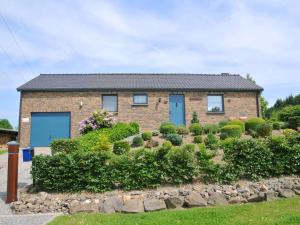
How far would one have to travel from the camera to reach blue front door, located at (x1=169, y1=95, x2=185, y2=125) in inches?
837

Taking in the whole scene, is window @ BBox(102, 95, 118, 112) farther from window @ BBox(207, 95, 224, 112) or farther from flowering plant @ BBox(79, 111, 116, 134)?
window @ BBox(207, 95, 224, 112)

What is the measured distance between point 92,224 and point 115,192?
7.20 feet

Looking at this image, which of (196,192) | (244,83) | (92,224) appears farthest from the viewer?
(244,83)

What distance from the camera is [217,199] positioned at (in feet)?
23.1

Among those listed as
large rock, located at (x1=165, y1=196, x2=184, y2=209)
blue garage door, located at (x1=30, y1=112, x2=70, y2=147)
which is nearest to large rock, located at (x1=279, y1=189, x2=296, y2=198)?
large rock, located at (x1=165, y1=196, x2=184, y2=209)

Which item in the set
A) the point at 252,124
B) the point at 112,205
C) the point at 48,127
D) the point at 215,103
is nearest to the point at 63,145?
the point at 112,205

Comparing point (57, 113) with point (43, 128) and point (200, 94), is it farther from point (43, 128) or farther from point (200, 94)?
point (200, 94)

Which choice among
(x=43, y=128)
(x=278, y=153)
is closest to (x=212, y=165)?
(x=278, y=153)

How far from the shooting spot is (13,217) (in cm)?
652

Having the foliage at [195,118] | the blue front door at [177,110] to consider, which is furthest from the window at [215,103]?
the blue front door at [177,110]

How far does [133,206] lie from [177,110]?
14.9m

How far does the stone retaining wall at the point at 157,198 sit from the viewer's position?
684 centimetres

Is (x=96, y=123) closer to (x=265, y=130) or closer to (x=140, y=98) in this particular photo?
(x=140, y=98)

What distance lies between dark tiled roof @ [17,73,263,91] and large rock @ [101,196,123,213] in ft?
48.1
